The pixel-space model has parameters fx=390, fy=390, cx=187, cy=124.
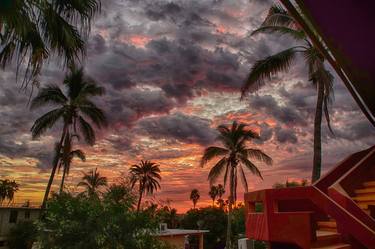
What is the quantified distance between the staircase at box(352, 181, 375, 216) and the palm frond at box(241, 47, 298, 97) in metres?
7.24

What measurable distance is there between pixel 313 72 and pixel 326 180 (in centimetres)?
776

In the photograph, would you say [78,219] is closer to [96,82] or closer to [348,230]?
[348,230]

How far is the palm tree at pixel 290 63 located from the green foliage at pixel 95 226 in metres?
7.04

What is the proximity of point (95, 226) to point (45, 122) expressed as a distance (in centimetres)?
1660

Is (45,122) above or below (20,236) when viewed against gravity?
above

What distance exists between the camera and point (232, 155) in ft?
122

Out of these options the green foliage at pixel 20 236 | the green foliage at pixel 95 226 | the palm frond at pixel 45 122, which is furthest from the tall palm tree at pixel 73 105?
the green foliage at pixel 95 226

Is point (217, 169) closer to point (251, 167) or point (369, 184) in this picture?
point (251, 167)

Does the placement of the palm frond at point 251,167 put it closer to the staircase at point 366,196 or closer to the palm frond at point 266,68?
the palm frond at point 266,68

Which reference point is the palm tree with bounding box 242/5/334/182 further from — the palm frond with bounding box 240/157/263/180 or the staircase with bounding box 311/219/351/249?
the palm frond with bounding box 240/157/263/180

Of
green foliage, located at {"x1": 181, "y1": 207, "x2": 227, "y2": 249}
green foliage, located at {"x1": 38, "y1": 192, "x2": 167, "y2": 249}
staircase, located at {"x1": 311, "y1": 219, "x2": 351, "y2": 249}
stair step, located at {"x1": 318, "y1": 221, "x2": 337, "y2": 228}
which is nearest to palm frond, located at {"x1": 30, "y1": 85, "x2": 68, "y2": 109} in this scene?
green foliage, located at {"x1": 38, "y1": 192, "x2": 167, "y2": 249}

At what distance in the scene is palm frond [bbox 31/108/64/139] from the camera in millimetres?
29722

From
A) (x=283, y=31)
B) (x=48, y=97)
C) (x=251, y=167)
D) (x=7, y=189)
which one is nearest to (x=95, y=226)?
(x=283, y=31)

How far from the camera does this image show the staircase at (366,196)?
8.66m
